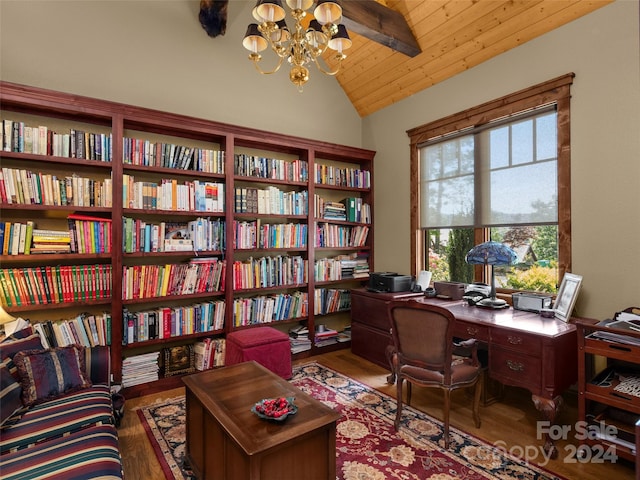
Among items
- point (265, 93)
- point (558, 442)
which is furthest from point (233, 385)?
point (265, 93)

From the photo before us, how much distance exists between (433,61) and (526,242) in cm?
199

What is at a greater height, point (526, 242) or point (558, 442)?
point (526, 242)

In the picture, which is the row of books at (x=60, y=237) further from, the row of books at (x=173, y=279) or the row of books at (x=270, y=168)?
the row of books at (x=270, y=168)

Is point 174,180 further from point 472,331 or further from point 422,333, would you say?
point 472,331

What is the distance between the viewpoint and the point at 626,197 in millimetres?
2385

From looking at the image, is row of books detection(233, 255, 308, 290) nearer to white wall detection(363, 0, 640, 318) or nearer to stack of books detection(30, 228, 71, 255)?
stack of books detection(30, 228, 71, 255)

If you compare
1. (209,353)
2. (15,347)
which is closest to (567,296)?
(209,353)

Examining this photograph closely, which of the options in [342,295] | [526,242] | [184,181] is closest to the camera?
[526,242]

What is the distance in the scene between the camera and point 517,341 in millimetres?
2201

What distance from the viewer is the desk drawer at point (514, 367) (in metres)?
2.13

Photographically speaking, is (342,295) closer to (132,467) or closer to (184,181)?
(184,181)

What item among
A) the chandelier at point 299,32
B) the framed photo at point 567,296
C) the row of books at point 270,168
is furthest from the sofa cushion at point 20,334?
the framed photo at point 567,296

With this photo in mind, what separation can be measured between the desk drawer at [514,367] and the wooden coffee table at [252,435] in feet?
4.40

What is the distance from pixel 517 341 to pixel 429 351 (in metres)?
0.57
